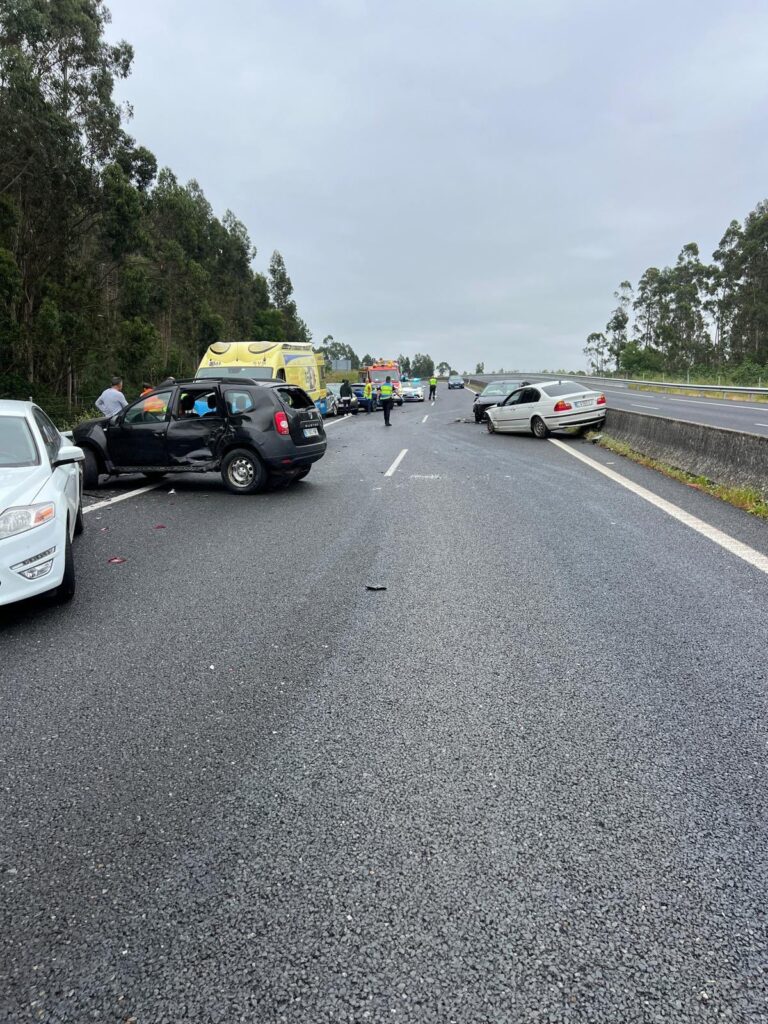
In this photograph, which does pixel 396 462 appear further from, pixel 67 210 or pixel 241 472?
pixel 67 210

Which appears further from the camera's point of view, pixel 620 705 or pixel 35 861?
pixel 620 705

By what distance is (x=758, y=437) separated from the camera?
9469 mm

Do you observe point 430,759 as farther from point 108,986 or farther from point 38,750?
point 38,750

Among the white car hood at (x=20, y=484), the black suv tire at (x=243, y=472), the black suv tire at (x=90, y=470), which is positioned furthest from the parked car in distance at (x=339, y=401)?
the white car hood at (x=20, y=484)

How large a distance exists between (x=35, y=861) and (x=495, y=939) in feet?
5.52

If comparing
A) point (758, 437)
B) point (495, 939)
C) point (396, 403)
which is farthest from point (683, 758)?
point (396, 403)

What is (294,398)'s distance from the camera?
11391mm

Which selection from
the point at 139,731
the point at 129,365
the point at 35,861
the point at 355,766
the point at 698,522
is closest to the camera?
the point at 35,861

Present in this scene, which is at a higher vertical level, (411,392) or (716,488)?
(411,392)

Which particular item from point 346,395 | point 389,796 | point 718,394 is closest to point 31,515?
point 389,796

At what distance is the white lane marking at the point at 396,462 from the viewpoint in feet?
44.1

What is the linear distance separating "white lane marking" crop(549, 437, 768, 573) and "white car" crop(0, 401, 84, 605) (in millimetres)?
5852

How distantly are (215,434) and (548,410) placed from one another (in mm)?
11577

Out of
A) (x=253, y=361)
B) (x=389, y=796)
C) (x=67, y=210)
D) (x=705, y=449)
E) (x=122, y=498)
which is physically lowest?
(x=389, y=796)
